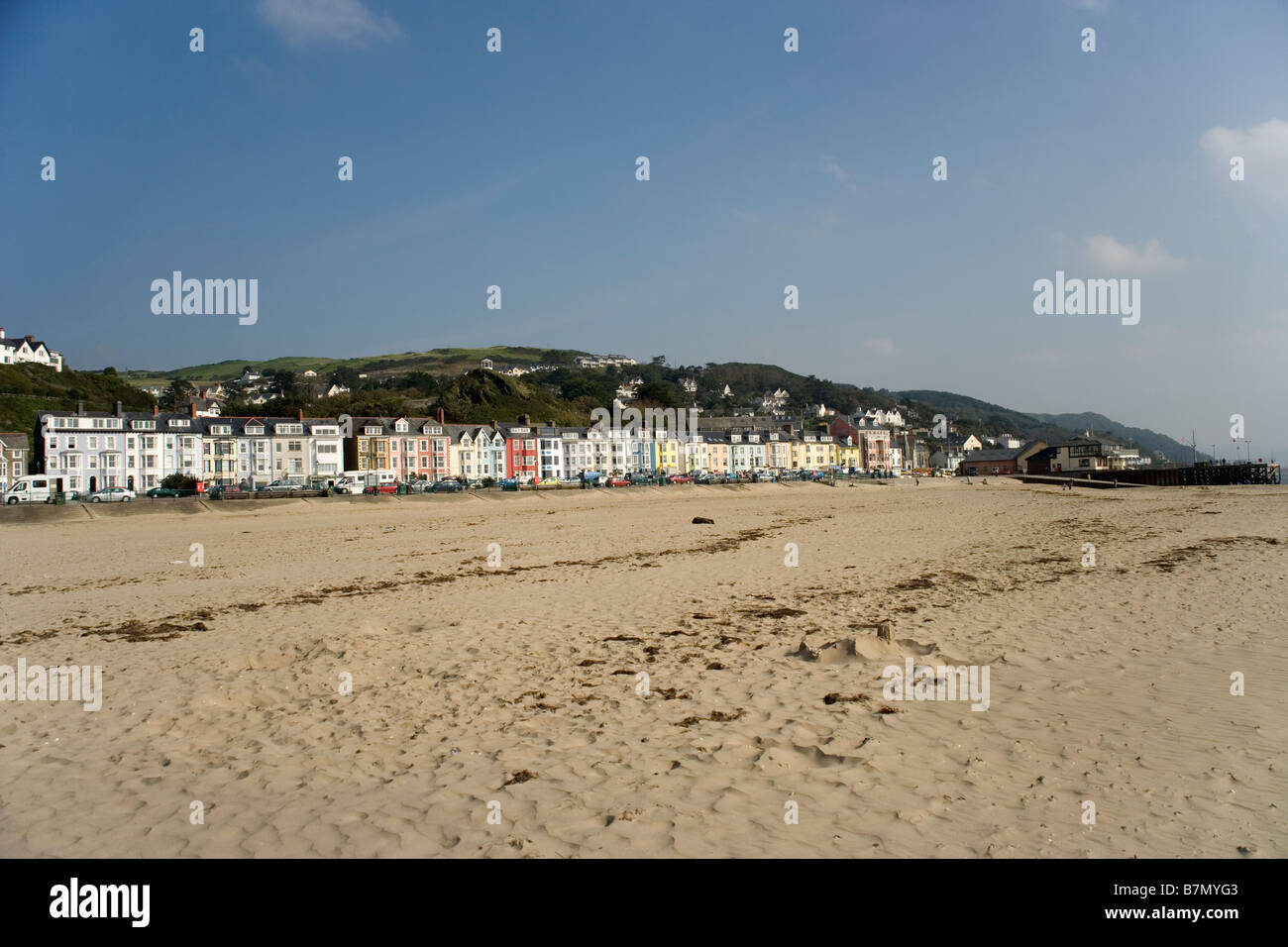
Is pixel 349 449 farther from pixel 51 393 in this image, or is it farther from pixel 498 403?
pixel 498 403

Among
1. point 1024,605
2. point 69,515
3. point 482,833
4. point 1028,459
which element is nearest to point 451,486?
point 69,515

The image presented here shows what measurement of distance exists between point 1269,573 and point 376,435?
84.5 meters

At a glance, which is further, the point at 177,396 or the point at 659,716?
the point at 177,396

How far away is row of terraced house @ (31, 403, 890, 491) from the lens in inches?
2731

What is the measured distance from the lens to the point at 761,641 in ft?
29.0

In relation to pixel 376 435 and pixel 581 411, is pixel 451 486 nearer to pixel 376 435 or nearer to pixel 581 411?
pixel 376 435

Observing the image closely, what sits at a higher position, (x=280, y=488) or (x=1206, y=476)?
(x=280, y=488)

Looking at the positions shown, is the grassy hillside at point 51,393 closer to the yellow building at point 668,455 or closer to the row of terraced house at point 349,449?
the row of terraced house at point 349,449

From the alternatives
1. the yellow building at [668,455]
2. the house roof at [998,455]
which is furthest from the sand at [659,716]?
the house roof at [998,455]

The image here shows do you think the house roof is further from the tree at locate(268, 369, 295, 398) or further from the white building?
the tree at locate(268, 369, 295, 398)

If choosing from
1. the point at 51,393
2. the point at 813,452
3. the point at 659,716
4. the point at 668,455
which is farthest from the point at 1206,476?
the point at 51,393

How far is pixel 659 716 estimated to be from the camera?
6.34 metres

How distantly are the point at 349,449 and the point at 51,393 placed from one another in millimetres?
38297

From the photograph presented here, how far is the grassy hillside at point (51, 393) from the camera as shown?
8050 centimetres
